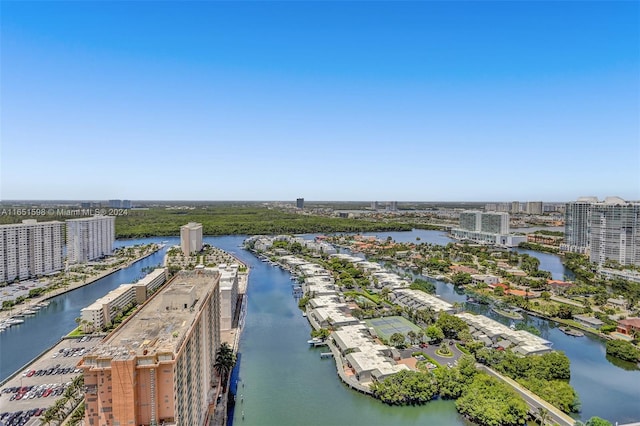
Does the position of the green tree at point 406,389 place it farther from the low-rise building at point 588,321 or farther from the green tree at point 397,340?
the low-rise building at point 588,321

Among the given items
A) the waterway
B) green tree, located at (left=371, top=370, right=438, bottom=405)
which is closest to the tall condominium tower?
the waterway

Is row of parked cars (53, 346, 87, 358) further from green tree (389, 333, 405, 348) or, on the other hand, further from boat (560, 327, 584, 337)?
boat (560, 327, 584, 337)

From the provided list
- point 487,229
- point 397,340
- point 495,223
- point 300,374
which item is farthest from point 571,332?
point 487,229

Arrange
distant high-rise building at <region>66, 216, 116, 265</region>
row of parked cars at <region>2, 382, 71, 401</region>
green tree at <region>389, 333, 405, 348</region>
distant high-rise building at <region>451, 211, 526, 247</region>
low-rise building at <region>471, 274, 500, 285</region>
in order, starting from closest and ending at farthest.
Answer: row of parked cars at <region>2, 382, 71, 401</region>, green tree at <region>389, 333, 405, 348</region>, low-rise building at <region>471, 274, 500, 285</region>, distant high-rise building at <region>66, 216, 116, 265</region>, distant high-rise building at <region>451, 211, 526, 247</region>

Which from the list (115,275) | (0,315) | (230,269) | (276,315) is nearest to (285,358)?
(276,315)

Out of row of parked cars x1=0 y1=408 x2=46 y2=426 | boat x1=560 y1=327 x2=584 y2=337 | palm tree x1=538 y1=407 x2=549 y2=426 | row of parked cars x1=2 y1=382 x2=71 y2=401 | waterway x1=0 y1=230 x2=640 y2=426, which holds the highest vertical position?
palm tree x1=538 y1=407 x2=549 y2=426

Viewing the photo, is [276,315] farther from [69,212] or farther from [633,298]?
[69,212]

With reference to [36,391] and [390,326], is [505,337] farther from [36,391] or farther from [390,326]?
[36,391]
